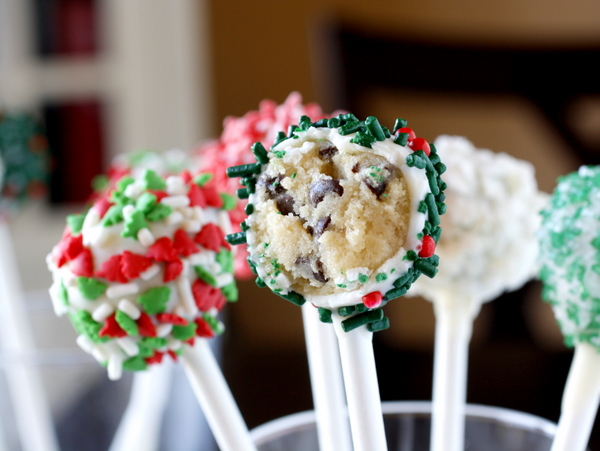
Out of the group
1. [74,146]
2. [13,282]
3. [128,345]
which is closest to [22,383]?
[13,282]

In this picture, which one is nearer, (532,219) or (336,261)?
(336,261)

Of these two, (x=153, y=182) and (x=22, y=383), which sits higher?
(x=153, y=182)

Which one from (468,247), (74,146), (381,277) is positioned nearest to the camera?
(381,277)

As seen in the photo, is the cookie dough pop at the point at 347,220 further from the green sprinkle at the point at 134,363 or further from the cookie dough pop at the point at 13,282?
the cookie dough pop at the point at 13,282

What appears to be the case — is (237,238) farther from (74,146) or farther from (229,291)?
(74,146)

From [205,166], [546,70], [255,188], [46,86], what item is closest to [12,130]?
[205,166]

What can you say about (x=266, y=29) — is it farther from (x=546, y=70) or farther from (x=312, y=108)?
(x=312, y=108)
